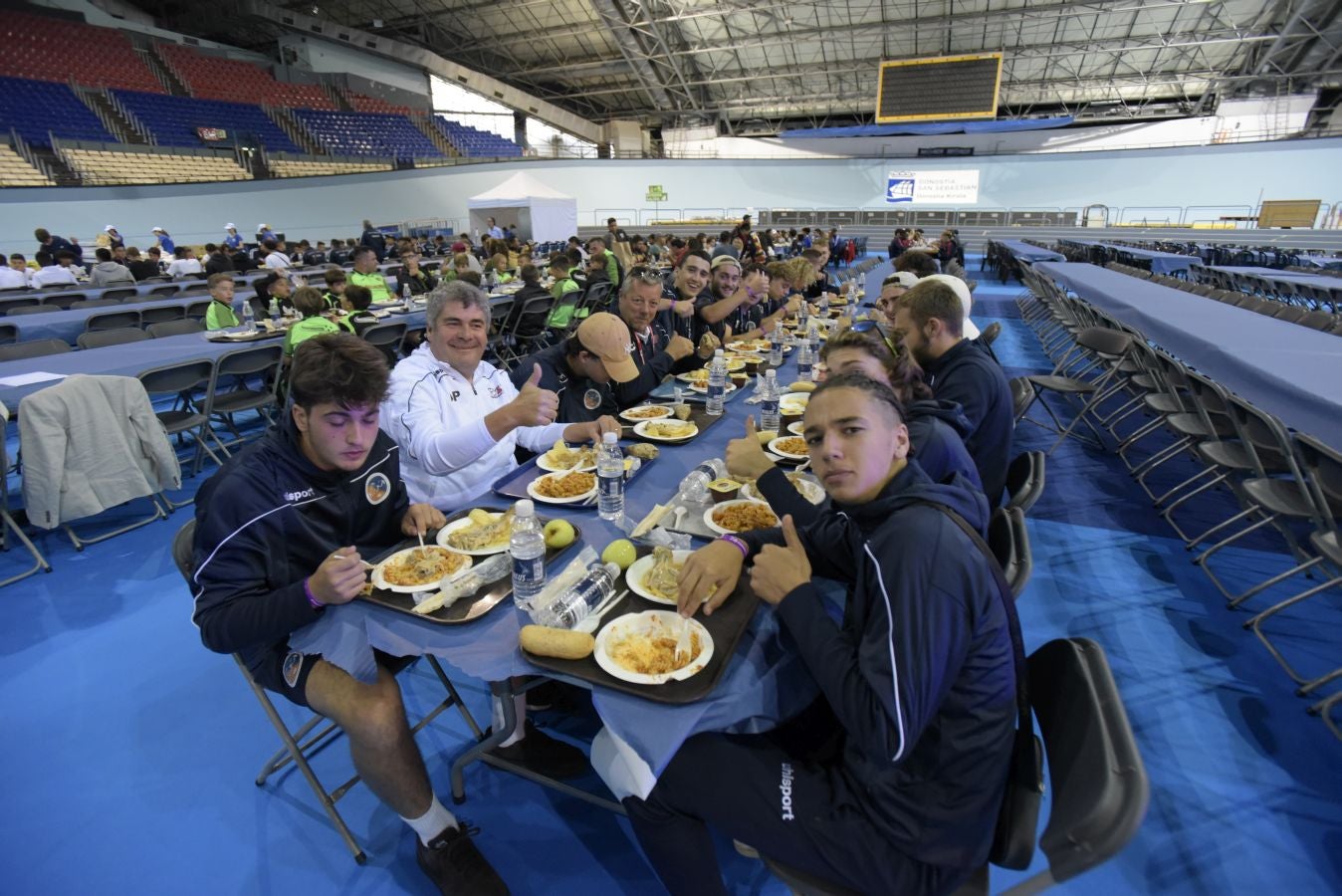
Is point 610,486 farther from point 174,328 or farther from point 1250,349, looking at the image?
point 174,328

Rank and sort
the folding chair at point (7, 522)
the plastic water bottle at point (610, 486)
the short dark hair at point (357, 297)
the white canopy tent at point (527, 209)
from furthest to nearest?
the white canopy tent at point (527, 209), the short dark hair at point (357, 297), the folding chair at point (7, 522), the plastic water bottle at point (610, 486)

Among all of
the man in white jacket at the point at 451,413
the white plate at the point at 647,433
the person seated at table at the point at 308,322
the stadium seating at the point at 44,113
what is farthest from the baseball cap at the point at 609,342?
the stadium seating at the point at 44,113

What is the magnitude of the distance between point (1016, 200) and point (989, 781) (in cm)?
2666

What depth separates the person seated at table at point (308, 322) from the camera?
4605 mm

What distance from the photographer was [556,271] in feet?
25.8

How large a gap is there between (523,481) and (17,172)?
1899 cm

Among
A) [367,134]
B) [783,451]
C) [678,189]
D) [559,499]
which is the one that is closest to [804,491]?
[783,451]

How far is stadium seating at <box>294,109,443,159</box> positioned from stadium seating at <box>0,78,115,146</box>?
588 cm

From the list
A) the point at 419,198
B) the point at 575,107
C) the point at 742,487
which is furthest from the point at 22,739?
the point at 575,107

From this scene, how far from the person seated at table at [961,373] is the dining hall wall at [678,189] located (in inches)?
694

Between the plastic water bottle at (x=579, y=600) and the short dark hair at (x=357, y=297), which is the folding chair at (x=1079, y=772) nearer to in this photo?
the plastic water bottle at (x=579, y=600)

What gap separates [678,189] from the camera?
24.0m

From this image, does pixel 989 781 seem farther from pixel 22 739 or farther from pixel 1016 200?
pixel 1016 200

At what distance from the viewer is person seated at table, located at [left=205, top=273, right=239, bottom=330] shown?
19.4ft
